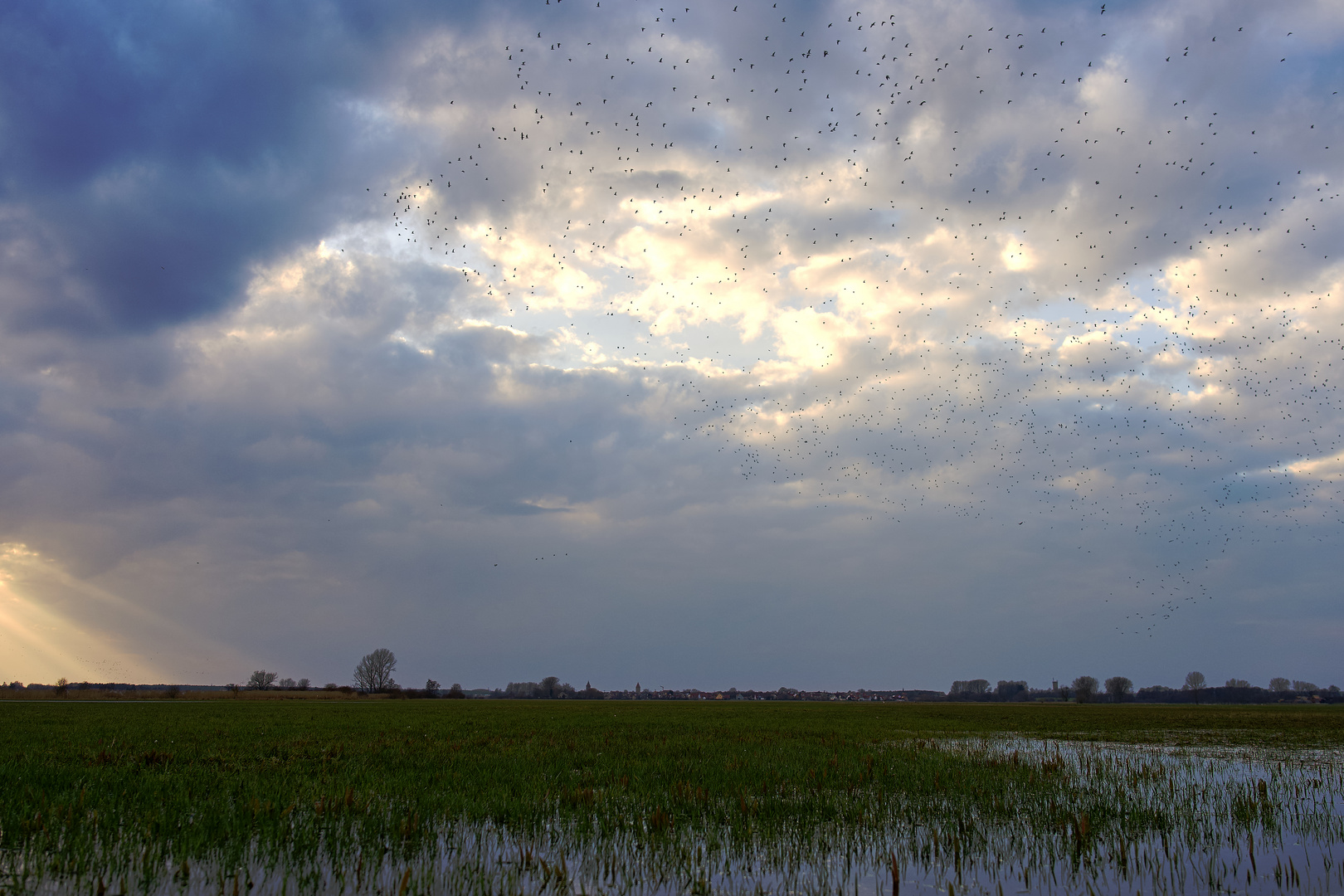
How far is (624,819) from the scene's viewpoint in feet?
32.4

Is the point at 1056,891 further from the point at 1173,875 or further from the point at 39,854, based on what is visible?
the point at 39,854

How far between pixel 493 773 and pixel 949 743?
1887cm

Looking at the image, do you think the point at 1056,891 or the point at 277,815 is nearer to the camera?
the point at 1056,891

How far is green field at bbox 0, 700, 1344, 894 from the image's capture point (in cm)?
722

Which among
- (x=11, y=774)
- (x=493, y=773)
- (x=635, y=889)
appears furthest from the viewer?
(x=493, y=773)

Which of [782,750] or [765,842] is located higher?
[765,842]

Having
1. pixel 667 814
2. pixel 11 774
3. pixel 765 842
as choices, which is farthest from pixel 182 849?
pixel 11 774

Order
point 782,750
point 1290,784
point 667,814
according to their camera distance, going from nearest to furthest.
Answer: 1. point 667,814
2. point 1290,784
3. point 782,750

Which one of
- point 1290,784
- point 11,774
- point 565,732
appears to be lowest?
point 565,732

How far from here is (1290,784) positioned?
15.2 m

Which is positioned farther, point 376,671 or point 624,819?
point 376,671

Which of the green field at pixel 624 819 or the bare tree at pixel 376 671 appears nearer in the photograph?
the green field at pixel 624 819

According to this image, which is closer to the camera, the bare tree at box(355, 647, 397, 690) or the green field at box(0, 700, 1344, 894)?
the green field at box(0, 700, 1344, 894)

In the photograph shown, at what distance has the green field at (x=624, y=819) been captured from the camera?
7.22 m
